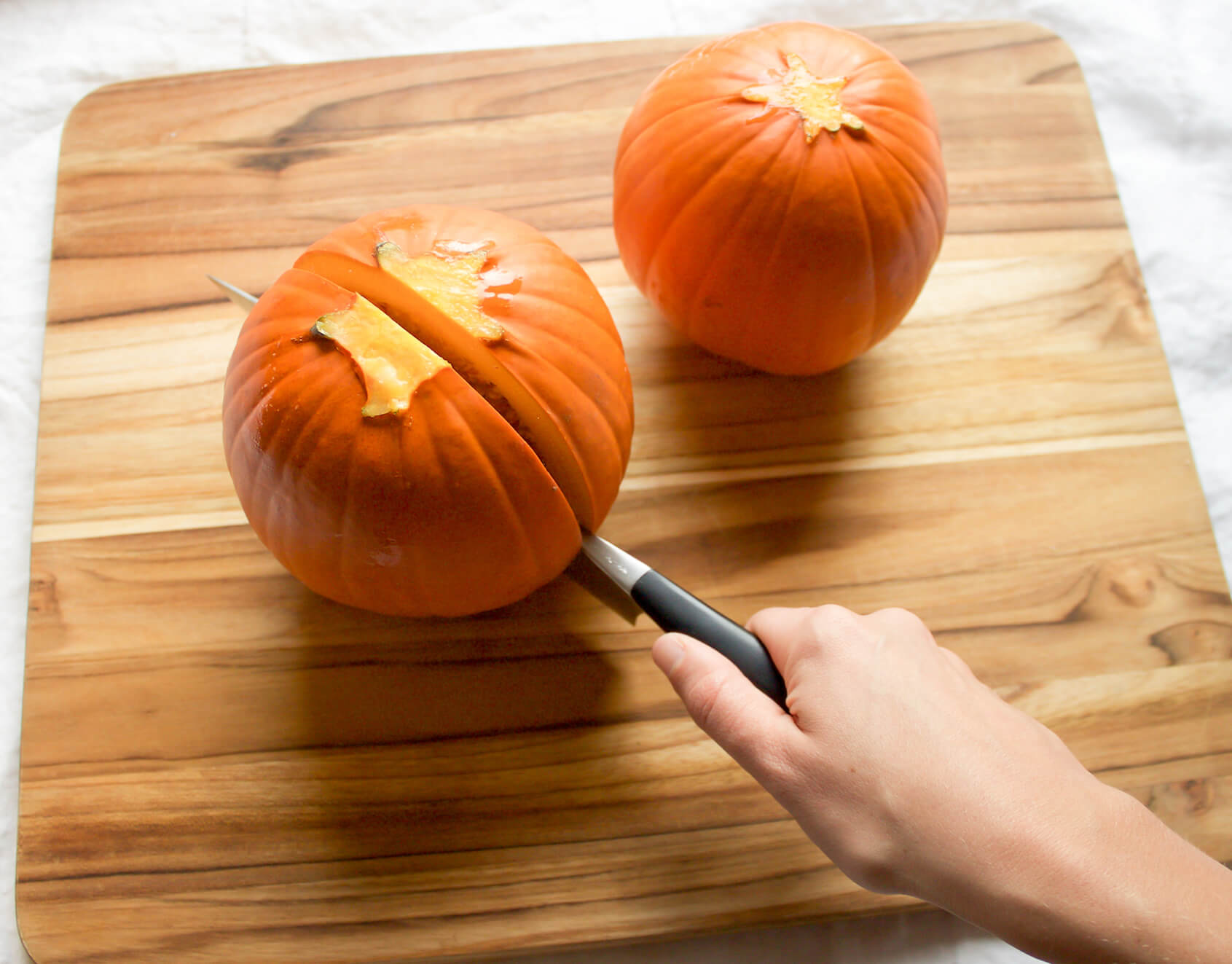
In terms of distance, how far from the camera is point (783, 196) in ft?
3.10

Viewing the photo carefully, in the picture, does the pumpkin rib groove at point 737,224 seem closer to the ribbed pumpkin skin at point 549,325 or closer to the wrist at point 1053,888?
the ribbed pumpkin skin at point 549,325

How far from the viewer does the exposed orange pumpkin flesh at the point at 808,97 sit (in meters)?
0.94

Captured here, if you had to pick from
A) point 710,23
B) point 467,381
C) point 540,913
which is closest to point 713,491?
point 467,381

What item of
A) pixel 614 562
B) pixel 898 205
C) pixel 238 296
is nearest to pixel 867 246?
pixel 898 205

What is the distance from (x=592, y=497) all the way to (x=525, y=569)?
0.31 feet

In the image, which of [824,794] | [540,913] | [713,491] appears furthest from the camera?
[713,491]

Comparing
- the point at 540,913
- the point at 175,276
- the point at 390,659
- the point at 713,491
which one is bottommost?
the point at 540,913

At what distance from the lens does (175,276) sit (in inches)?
46.6

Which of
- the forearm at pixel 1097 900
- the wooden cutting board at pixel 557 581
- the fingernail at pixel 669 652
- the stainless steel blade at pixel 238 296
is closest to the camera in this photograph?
the forearm at pixel 1097 900

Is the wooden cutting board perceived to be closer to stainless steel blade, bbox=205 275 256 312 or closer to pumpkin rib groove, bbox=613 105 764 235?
stainless steel blade, bbox=205 275 256 312

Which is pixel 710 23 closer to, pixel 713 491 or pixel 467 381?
pixel 713 491

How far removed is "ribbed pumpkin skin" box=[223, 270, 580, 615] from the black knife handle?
11 cm

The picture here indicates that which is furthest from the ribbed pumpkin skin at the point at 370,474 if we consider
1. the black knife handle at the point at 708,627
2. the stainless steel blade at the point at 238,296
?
the stainless steel blade at the point at 238,296

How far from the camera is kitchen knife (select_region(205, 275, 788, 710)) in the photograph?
92 cm
